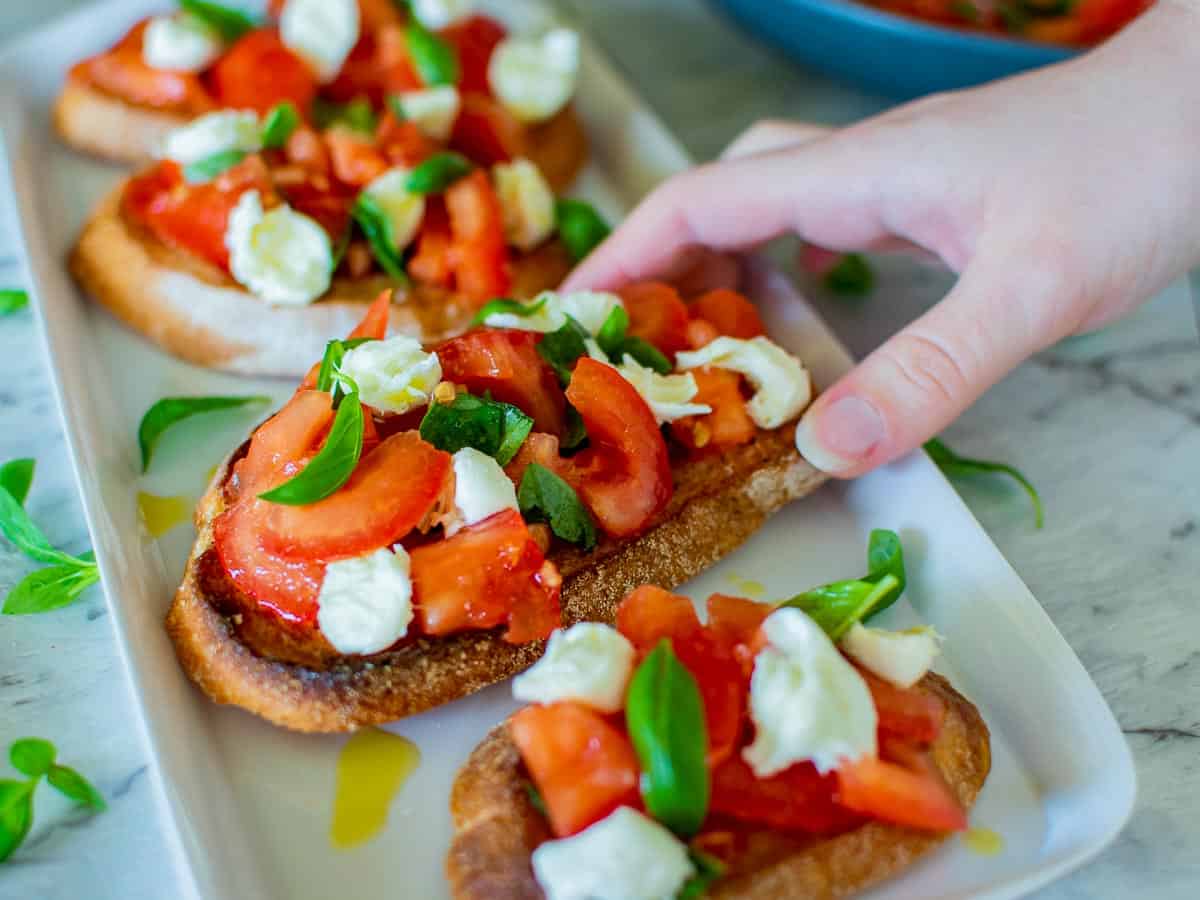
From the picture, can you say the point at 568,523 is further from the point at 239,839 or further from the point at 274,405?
the point at 274,405

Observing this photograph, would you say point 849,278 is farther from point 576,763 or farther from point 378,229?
point 576,763

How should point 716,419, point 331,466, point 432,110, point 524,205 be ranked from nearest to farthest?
point 331,466
point 716,419
point 524,205
point 432,110

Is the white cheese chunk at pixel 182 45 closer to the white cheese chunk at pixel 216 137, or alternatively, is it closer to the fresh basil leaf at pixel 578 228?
the white cheese chunk at pixel 216 137

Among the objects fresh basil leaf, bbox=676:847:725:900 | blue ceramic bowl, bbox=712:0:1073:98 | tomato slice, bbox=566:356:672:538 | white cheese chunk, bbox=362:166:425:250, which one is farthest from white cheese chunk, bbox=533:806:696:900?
blue ceramic bowl, bbox=712:0:1073:98

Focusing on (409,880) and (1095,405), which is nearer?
(409,880)

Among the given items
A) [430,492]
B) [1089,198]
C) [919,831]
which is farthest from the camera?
[1089,198]

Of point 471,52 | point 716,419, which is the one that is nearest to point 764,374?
point 716,419

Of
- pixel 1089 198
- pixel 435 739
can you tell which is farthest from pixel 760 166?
pixel 435 739

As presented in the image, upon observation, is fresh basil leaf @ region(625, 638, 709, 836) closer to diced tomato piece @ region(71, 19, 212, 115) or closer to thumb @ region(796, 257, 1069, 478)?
thumb @ region(796, 257, 1069, 478)
